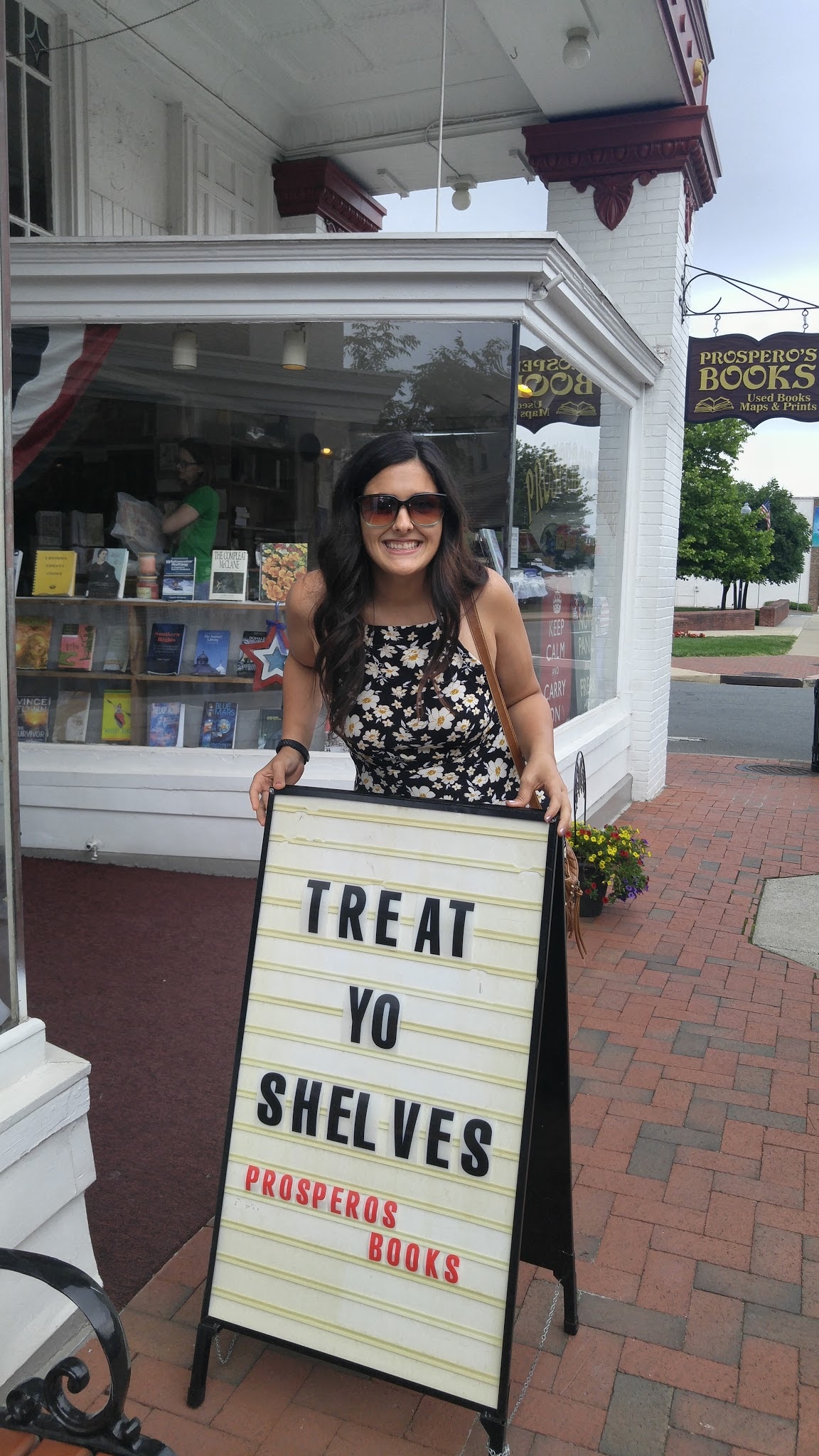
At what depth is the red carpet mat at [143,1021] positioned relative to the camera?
2914 millimetres

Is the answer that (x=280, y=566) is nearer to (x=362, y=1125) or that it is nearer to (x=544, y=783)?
(x=544, y=783)

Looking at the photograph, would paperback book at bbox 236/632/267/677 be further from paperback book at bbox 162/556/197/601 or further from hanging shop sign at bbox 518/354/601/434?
hanging shop sign at bbox 518/354/601/434

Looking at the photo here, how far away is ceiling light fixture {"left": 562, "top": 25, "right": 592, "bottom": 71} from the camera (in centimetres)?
607

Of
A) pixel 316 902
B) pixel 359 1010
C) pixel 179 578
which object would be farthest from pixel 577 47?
pixel 359 1010

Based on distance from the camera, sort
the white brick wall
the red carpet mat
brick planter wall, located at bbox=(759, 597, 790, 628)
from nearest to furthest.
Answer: the red carpet mat, the white brick wall, brick planter wall, located at bbox=(759, 597, 790, 628)

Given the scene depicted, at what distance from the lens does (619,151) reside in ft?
23.6

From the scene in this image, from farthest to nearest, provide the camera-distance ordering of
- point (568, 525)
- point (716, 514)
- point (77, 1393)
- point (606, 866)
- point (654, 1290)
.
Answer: point (716, 514) < point (568, 525) < point (606, 866) < point (654, 1290) < point (77, 1393)

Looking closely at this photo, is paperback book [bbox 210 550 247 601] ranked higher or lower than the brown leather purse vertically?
higher

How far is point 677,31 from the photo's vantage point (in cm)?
629

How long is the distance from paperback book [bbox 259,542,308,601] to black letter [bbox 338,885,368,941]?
12.7ft

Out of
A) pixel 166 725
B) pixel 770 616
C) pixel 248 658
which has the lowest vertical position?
pixel 166 725

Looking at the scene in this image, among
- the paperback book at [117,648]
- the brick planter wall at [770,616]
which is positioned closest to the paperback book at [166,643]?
the paperback book at [117,648]

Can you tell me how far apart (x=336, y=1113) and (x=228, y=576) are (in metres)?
4.20

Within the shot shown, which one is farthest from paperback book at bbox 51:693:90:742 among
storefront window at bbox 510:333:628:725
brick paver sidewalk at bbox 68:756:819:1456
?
brick paver sidewalk at bbox 68:756:819:1456
